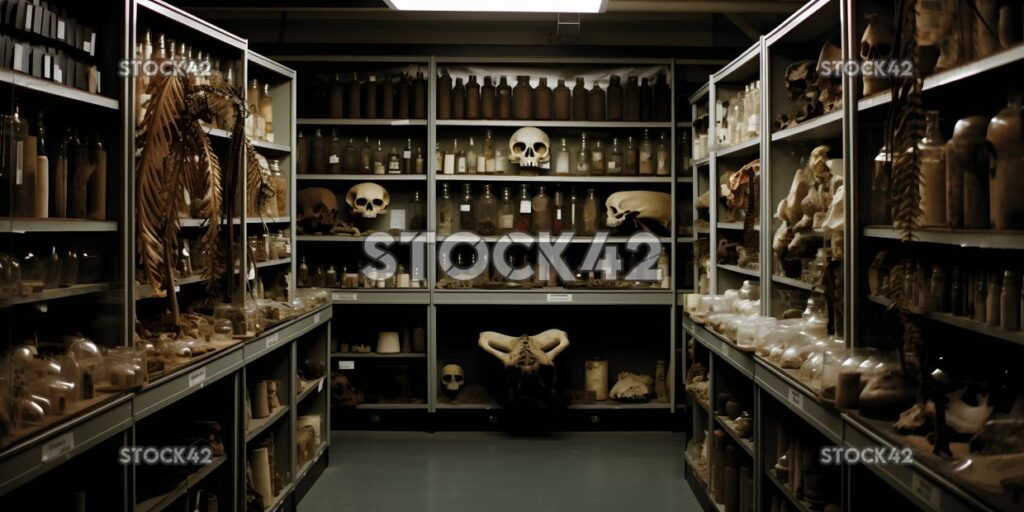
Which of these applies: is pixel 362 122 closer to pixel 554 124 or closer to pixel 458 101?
pixel 458 101

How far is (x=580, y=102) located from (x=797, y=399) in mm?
3919

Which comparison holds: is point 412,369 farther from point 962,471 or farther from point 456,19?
point 962,471

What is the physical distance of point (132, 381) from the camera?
2695 mm

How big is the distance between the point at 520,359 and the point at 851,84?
11.4 feet

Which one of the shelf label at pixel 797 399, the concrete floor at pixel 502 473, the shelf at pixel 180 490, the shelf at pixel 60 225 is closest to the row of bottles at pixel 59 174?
the shelf at pixel 60 225

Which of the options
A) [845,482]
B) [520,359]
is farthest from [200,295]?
[845,482]

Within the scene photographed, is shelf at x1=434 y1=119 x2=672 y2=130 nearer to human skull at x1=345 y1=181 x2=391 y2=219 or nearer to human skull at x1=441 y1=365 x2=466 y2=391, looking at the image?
human skull at x1=345 y1=181 x2=391 y2=219

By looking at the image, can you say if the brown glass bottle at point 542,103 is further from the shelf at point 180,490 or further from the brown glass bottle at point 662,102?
the shelf at point 180,490

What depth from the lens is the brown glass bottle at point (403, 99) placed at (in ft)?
20.7

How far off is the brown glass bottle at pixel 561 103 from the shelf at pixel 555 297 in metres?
1.33

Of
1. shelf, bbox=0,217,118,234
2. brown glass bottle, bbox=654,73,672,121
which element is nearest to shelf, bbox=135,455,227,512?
shelf, bbox=0,217,118,234

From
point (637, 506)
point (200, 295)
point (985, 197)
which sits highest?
point (985, 197)

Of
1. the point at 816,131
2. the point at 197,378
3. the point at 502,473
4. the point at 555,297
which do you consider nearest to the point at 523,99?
the point at 555,297

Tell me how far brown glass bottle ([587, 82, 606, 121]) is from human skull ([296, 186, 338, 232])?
6.83 feet
